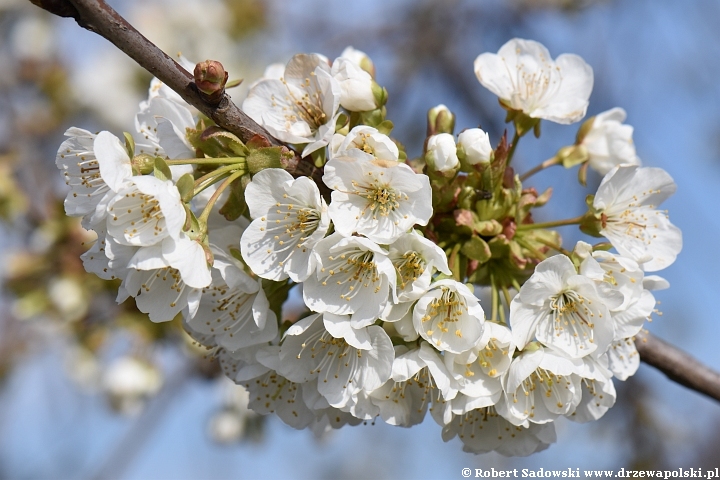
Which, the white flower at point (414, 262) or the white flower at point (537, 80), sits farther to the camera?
the white flower at point (537, 80)

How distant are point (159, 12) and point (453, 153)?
6.82m

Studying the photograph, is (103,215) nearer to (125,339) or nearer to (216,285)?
(216,285)

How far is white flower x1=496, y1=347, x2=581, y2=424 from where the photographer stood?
1855 millimetres

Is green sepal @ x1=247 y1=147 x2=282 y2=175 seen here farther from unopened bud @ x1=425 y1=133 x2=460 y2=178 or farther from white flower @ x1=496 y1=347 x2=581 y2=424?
white flower @ x1=496 y1=347 x2=581 y2=424

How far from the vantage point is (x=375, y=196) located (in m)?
1.82

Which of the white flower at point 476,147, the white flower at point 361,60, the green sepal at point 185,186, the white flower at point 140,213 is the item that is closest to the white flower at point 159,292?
the white flower at point 140,213

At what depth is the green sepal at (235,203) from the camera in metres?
1.89

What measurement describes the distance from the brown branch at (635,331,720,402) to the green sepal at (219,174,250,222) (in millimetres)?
1566

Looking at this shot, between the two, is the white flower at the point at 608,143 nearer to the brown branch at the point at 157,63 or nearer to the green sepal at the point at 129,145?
the brown branch at the point at 157,63

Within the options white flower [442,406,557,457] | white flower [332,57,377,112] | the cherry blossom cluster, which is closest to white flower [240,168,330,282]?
the cherry blossom cluster

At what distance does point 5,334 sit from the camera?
6.16 metres

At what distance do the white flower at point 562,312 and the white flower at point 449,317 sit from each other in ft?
0.49

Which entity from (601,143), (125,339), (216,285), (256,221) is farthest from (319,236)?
(125,339)

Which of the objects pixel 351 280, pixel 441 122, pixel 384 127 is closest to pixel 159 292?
pixel 351 280
